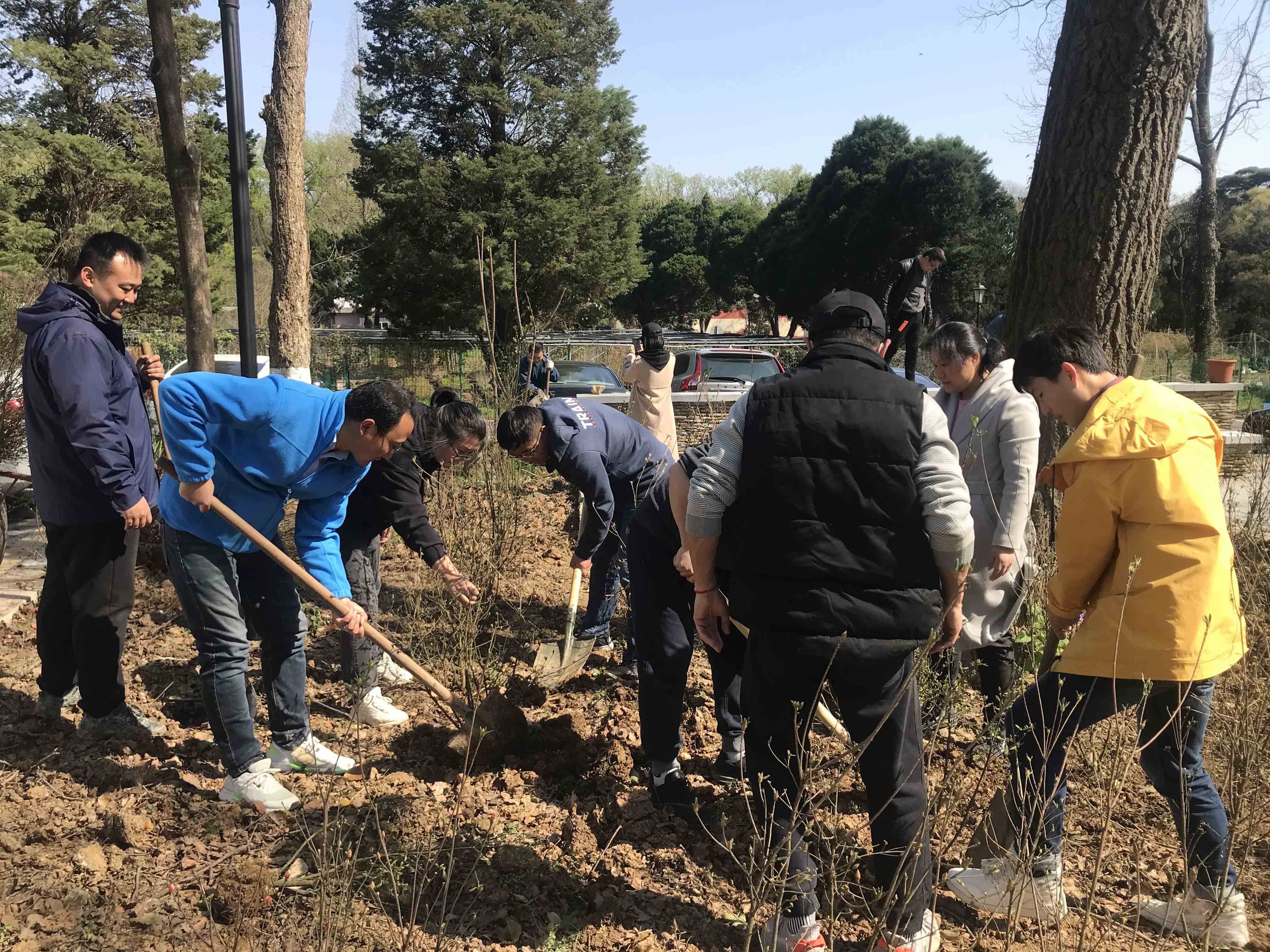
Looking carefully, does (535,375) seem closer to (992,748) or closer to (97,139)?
(992,748)

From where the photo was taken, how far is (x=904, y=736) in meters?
2.28

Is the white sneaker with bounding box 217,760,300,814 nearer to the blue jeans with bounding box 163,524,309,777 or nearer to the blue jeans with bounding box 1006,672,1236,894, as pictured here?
the blue jeans with bounding box 163,524,309,777

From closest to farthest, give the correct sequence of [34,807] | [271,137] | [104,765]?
[34,807], [104,765], [271,137]

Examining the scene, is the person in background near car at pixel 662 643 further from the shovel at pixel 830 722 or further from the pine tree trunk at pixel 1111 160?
the pine tree trunk at pixel 1111 160

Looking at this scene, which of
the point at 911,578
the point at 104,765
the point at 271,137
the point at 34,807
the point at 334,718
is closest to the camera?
the point at 911,578

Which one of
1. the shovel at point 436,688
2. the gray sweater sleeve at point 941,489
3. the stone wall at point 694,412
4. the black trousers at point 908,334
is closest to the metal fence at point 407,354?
the stone wall at point 694,412

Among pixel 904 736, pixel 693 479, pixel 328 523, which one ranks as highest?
pixel 693 479

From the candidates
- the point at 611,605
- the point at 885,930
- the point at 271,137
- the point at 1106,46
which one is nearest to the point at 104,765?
the point at 611,605

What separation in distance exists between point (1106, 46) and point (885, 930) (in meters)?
4.41

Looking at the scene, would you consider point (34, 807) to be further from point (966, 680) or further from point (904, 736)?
point (966, 680)

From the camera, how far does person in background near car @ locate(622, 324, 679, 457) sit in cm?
607

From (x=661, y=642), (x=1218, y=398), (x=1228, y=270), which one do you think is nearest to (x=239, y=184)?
(x=661, y=642)

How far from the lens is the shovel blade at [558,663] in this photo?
4180mm

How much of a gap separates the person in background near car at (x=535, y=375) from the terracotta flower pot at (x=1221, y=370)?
10928 mm
